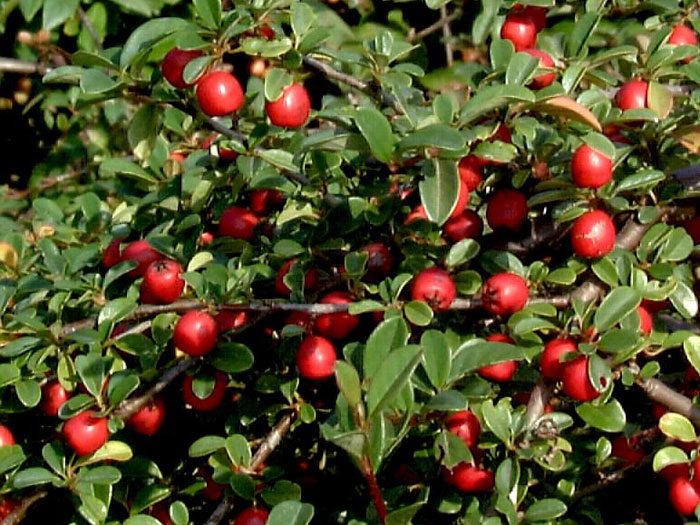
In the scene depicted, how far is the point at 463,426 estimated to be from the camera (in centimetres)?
132

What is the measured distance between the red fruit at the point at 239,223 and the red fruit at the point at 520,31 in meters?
0.50

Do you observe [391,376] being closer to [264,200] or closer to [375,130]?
[375,130]

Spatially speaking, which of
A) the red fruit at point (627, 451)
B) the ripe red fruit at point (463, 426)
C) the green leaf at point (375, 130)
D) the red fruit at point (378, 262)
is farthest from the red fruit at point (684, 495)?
the green leaf at point (375, 130)

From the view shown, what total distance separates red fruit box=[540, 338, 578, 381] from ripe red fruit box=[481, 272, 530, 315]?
0.07 m

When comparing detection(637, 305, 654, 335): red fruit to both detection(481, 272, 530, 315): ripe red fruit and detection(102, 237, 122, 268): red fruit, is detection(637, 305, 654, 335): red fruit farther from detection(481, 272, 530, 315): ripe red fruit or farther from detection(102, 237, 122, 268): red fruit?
detection(102, 237, 122, 268): red fruit

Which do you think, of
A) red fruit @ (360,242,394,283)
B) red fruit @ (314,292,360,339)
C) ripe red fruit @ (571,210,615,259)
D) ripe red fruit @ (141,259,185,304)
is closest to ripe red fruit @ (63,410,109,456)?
ripe red fruit @ (141,259,185,304)

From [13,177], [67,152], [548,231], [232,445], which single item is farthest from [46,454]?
[13,177]

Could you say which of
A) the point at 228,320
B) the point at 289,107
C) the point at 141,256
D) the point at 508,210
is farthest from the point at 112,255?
the point at 508,210

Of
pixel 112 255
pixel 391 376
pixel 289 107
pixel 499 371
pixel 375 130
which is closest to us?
pixel 391 376

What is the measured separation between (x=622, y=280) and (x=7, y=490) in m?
0.87

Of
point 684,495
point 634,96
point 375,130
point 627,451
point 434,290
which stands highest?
point 375,130

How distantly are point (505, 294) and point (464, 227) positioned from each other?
0.55ft

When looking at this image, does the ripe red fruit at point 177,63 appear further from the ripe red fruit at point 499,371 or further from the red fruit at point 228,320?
the ripe red fruit at point 499,371

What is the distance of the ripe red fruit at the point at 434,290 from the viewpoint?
1.32 meters
